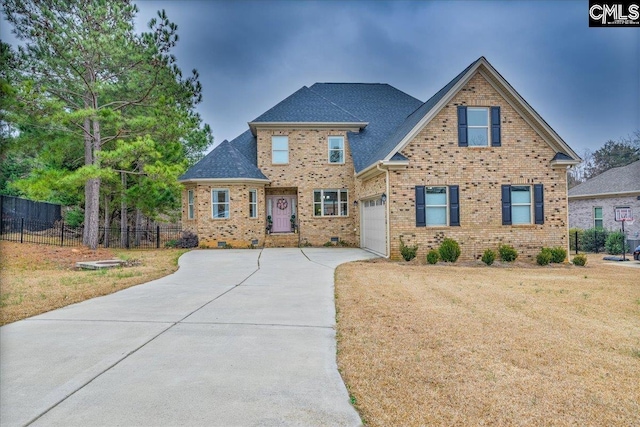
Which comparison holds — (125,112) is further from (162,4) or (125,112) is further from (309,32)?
(309,32)

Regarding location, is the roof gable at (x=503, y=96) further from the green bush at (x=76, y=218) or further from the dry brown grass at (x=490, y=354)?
the green bush at (x=76, y=218)

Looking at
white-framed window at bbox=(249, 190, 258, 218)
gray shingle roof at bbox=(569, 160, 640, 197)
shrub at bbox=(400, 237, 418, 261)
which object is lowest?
shrub at bbox=(400, 237, 418, 261)

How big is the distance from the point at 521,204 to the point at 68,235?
23.7m

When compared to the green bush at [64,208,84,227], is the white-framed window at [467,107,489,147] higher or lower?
higher

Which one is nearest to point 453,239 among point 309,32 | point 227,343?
point 309,32

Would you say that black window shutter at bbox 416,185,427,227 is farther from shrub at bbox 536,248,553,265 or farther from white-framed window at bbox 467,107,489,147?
shrub at bbox 536,248,553,265

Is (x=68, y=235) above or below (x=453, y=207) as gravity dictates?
below

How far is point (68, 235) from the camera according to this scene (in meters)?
22.7

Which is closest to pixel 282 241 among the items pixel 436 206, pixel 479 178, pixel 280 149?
pixel 280 149

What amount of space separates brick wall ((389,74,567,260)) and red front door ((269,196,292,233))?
8.26m

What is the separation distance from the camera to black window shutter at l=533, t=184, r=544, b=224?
14.4 m

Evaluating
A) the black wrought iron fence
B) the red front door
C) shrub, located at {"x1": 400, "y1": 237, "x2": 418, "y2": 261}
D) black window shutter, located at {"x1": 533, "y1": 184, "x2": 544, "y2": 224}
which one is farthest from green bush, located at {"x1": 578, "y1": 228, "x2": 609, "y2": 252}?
the black wrought iron fence

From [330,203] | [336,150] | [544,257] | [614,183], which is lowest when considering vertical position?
[544,257]

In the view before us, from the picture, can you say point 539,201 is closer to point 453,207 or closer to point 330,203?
point 453,207
